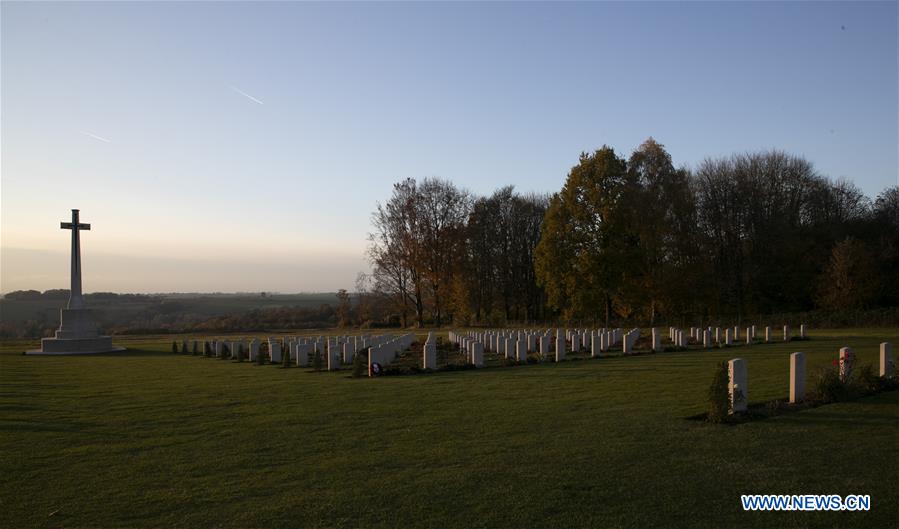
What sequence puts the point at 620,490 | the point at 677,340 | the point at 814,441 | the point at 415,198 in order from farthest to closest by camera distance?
the point at 415,198, the point at 677,340, the point at 814,441, the point at 620,490

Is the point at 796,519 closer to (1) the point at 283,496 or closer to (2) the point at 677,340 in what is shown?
(1) the point at 283,496

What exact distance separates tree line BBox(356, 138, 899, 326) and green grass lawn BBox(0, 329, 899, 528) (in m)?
23.0

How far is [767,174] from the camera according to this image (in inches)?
1683

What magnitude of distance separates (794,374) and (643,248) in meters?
27.1

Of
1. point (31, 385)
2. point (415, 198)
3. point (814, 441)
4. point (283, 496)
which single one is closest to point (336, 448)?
point (283, 496)

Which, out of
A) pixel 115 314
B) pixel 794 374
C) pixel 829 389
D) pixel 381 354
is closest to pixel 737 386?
pixel 794 374

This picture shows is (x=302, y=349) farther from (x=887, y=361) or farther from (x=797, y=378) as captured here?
(x=887, y=361)

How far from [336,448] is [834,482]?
5.42m

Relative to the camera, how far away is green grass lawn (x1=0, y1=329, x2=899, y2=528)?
5.34 meters

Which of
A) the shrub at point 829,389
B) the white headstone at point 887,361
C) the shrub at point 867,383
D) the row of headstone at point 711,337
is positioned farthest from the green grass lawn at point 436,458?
→ the row of headstone at point 711,337

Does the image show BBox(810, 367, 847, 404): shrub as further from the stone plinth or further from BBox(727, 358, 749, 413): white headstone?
the stone plinth

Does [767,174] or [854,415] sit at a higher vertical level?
[767,174]

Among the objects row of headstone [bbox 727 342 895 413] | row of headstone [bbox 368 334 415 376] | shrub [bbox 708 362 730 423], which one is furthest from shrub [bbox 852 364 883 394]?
row of headstone [bbox 368 334 415 376]

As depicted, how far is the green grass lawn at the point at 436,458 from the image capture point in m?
5.34
